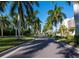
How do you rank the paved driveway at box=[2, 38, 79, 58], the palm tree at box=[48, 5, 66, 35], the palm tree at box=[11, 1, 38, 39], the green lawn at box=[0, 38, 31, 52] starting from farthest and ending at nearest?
the palm tree at box=[48, 5, 66, 35] → the palm tree at box=[11, 1, 38, 39] → the green lawn at box=[0, 38, 31, 52] → the paved driveway at box=[2, 38, 79, 58]

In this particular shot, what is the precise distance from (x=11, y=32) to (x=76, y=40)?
2393 inches

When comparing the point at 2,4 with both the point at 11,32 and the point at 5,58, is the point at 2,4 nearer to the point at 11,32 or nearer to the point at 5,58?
the point at 5,58

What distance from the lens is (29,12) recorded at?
41.7m

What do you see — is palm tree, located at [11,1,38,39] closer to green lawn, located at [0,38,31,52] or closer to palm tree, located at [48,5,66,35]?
green lawn, located at [0,38,31,52]

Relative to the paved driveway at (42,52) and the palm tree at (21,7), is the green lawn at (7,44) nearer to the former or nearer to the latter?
the paved driveway at (42,52)

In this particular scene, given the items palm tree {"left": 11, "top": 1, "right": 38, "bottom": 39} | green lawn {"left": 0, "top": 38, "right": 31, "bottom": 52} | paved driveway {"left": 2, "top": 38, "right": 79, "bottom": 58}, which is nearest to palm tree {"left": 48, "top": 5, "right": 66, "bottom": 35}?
palm tree {"left": 11, "top": 1, "right": 38, "bottom": 39}

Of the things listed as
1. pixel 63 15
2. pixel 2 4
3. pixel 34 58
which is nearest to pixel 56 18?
pixel 63 15

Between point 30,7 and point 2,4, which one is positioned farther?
point 30,7

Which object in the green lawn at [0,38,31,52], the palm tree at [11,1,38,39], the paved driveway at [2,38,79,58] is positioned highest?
the palm tree at [11,1,38,39]

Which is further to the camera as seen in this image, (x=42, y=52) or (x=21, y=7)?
(x=21, y=7)

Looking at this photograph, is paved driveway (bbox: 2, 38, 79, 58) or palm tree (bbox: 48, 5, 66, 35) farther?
palm tree (bbox: 48, 5, 66, 35)

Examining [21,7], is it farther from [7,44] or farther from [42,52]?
[42,52]

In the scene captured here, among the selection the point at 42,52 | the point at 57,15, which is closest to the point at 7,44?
the point at 42,52

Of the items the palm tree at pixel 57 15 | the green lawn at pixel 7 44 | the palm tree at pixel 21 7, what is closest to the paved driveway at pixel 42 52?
the green lawn at pixel 7 44
